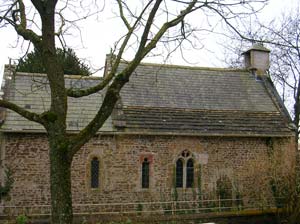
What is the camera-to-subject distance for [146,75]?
81.9 ft

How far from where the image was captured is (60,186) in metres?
8.93

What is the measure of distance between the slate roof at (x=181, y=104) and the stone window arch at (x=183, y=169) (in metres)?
1.20

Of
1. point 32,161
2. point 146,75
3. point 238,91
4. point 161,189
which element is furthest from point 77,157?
point 238,91

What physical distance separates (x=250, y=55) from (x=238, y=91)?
10.3ft

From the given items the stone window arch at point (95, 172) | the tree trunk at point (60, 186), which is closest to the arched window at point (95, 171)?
the stone window arch at point (95, 172)

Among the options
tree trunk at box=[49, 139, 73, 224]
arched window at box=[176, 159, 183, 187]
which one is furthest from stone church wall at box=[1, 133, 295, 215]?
tree trunk at box=[49, 139, 73, 224]

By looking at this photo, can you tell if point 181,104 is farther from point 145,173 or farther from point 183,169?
point 145,173

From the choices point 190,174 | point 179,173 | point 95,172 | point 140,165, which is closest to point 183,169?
point 179,173

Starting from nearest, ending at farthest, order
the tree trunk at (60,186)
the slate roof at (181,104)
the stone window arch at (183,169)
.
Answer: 1. the tree trunk at (60,186)
2. the slate roof at (181,104)
3. the stone window arch at (183,169)

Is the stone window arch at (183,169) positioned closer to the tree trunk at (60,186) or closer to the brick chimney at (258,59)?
the brick chimney at (258,59)

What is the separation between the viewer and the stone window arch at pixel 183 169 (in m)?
22.0

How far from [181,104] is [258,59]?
23.2 ft

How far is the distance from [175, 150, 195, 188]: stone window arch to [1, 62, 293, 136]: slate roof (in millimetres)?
1197

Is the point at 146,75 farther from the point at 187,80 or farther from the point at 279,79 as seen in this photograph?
the point at 279,79
